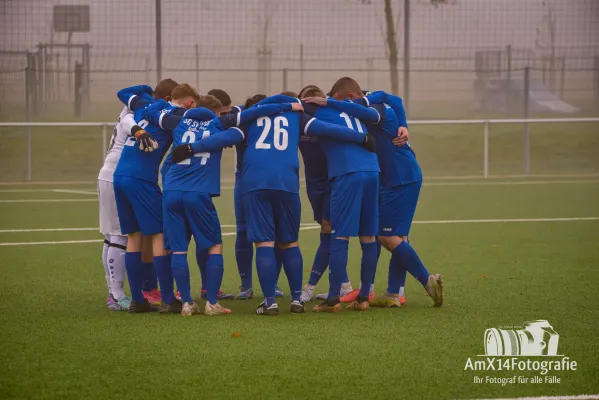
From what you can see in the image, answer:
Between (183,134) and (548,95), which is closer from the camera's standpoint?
(183,134)

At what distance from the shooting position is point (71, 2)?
2503 centimetres

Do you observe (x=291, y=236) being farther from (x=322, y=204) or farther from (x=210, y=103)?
(x=210, y=103)

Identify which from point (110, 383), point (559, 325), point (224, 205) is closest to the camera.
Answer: point (110, 383)

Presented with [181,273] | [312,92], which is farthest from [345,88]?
[181,273]

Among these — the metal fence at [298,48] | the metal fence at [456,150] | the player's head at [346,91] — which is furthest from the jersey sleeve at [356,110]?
the metal fence at [298,48]

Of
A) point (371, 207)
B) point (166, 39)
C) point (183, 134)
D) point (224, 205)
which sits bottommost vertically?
point (224, 205)

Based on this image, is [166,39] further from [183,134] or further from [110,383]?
[110,383]

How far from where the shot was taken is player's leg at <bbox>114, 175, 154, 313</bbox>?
7.67m

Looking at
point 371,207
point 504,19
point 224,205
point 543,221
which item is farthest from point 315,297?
point 504,19

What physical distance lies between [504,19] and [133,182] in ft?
66.6

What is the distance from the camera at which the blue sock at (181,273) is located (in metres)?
7.47

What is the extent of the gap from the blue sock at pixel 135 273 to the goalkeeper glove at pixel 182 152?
0.87 metres

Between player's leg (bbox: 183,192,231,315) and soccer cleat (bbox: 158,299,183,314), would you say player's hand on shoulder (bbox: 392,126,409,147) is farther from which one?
soccer cleat (bbox: 158,299,183,314)

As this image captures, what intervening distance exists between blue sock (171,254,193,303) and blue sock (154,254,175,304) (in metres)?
0.12
